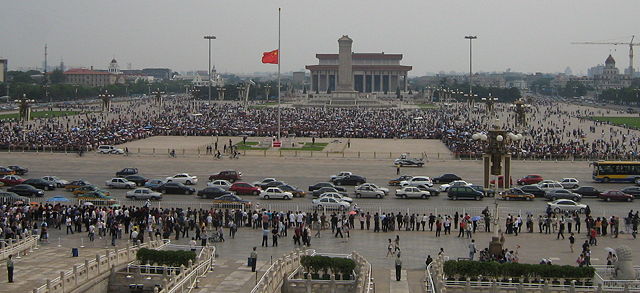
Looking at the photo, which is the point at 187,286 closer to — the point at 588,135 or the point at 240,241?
the point at 240,241

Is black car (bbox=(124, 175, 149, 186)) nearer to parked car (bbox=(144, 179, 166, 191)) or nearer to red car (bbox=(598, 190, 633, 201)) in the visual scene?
parked car (bbox=(144, 179, 166, 191))

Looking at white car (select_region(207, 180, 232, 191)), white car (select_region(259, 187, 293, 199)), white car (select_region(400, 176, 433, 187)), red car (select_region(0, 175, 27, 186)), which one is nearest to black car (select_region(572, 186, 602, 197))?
white car (select_region(400, 176, 433, 187))

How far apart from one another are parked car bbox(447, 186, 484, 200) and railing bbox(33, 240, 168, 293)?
18.5 meters

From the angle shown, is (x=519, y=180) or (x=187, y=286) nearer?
(x=187, y=286)

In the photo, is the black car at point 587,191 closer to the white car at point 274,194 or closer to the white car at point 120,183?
the white car at point 274,194

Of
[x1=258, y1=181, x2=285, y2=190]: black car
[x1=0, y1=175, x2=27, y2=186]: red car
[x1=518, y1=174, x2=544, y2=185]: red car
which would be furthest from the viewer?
[x1=518, y1=174, x2=544, y2=185]: red car

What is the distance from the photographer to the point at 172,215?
32500 mm

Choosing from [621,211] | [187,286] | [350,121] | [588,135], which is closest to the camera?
[187,286]

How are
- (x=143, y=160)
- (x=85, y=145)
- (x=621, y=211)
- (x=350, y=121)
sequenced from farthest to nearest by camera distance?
(x=350, y=121) → (x=85, y=145) → (x=143, y=160) → (x=621, y=211)

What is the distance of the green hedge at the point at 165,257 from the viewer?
956 inches

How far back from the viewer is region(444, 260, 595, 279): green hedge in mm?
23078

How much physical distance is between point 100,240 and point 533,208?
66.1 ft

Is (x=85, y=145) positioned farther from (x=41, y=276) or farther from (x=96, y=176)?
(x=41, y=276)

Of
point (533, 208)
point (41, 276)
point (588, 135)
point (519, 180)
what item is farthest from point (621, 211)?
point (588, 135)
